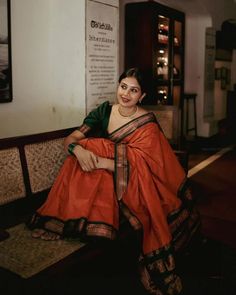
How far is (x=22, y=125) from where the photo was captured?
3.04 metres

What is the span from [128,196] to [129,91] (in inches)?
24.9

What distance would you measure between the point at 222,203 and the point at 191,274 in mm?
1541

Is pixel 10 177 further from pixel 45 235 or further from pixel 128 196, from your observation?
pixel 128 196

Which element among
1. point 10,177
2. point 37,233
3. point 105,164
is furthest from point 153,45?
point 37,233

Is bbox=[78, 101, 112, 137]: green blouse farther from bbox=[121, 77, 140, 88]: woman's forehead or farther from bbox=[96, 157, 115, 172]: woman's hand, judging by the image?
bbox=[96, 157, 115, 172]: woman's hand

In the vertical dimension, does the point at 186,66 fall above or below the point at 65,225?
above

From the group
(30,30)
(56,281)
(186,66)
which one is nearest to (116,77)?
(30,30)

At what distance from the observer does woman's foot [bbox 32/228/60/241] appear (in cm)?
192

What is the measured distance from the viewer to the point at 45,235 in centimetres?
194

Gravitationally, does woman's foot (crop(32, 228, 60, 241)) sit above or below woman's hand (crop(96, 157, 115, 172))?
below

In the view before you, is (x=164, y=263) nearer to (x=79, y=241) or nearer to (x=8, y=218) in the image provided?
(x=79, y=241)

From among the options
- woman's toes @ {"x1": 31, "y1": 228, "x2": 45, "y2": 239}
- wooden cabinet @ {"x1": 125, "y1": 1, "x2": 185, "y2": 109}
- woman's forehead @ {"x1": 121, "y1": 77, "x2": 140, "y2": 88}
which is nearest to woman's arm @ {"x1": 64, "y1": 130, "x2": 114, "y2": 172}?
woman's toes @ {"x1": 31, "y1": 228, "x2": 45, "y2": 239}

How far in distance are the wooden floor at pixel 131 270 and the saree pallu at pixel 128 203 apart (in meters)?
0.13

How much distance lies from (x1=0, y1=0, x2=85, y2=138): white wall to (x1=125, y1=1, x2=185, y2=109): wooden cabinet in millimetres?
1838
